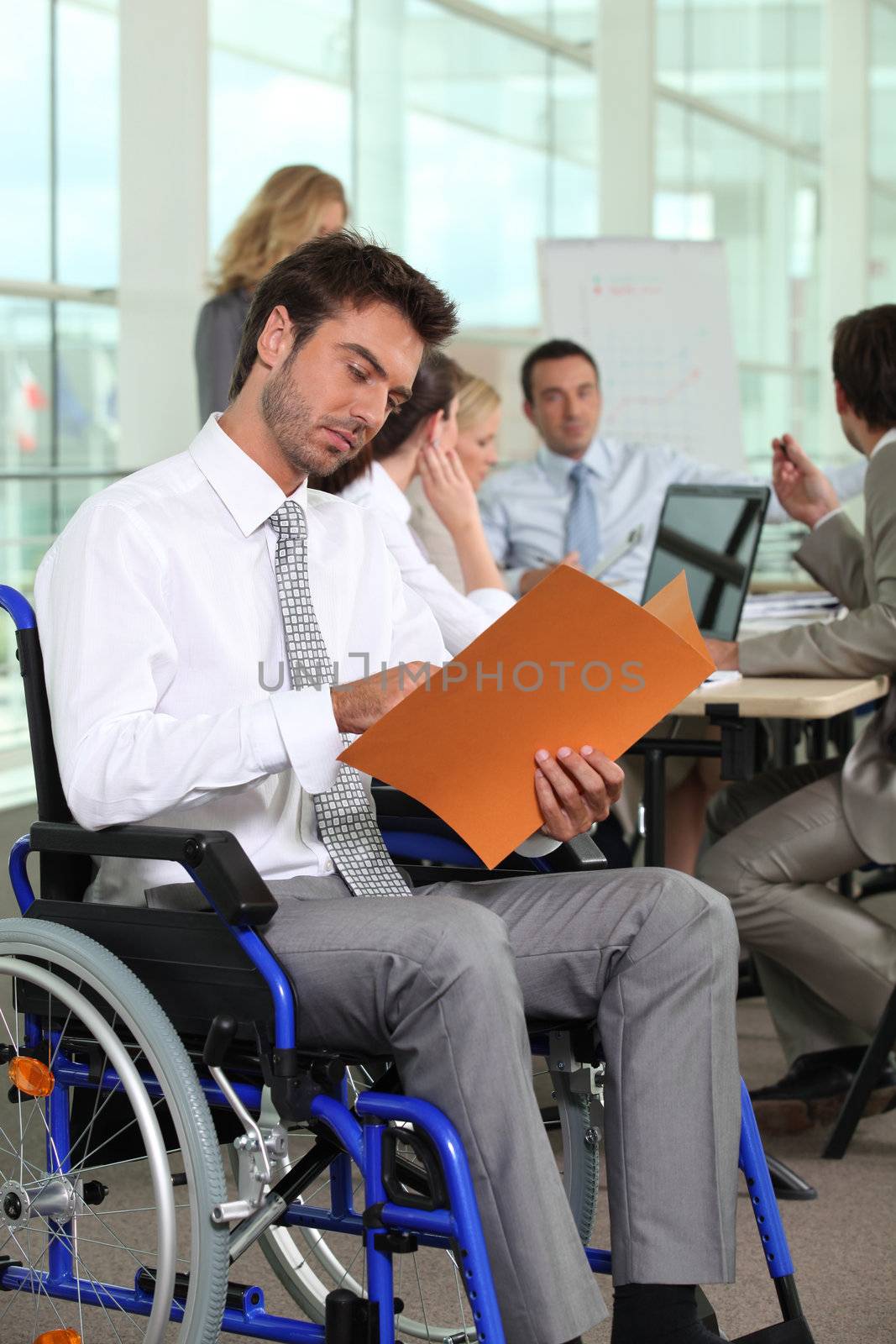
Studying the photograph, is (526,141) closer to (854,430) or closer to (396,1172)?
(854,430)

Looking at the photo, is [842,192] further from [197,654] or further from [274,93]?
[197,654]

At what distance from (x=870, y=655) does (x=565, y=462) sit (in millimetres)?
1526

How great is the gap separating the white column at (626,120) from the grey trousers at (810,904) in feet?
13.5

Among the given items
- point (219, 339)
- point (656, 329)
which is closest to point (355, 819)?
point (219, 339)

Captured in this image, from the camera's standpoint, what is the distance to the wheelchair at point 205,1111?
4.10 ft

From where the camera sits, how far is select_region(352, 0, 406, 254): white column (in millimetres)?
5254

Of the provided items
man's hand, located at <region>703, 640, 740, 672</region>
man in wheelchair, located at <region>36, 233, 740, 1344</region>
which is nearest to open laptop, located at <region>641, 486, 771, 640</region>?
man's hand, located at <region>703, 640, 740, 672</region>

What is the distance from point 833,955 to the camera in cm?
240

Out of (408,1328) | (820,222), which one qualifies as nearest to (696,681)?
(408,1328)

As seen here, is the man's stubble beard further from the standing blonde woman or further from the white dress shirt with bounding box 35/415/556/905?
the standing blonde woman

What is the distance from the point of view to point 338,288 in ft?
5.09

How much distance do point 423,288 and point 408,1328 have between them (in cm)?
108

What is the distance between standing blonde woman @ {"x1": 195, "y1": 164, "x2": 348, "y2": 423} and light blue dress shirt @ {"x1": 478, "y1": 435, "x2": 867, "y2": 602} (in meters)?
0.85

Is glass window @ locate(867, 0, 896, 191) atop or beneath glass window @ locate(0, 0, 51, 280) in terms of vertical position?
atop
